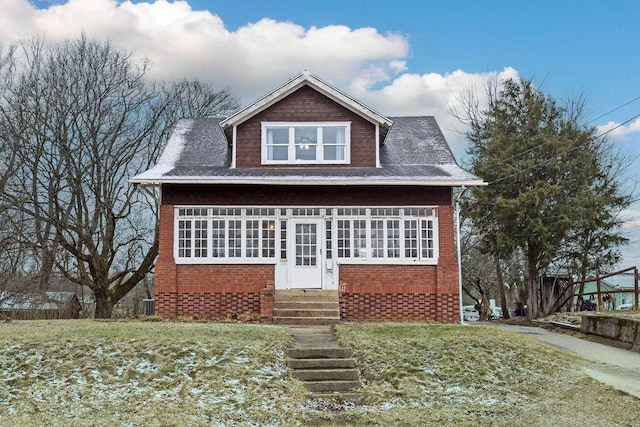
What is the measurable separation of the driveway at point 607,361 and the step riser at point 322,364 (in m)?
4.22

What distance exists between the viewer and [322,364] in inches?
400

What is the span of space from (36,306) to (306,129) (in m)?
13.8

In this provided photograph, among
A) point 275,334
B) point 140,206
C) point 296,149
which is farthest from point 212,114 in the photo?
point 275,334

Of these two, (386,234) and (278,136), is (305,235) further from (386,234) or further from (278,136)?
(278,136)

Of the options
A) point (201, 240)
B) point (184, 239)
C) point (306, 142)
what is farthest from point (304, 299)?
point (306, 142)

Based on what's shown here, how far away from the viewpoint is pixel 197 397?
873 cm

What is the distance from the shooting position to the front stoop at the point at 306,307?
52.5 feet

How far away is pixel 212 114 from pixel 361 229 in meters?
18.7

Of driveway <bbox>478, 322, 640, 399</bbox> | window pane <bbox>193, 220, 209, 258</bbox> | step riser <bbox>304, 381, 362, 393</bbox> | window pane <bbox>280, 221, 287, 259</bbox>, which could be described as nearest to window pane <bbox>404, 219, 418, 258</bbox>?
window pane <bbox>280, 221, 287, 259</bbox>

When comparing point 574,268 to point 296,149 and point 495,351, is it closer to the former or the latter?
point 296,149

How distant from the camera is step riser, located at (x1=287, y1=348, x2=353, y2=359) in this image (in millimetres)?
10547

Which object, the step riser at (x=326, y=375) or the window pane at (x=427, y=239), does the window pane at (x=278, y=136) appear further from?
the step riser at (x=326, y=375)

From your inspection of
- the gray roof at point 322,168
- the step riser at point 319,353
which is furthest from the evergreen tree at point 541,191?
the step riser at point 319,353

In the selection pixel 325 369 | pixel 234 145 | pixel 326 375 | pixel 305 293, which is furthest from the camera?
pixel 234 145
